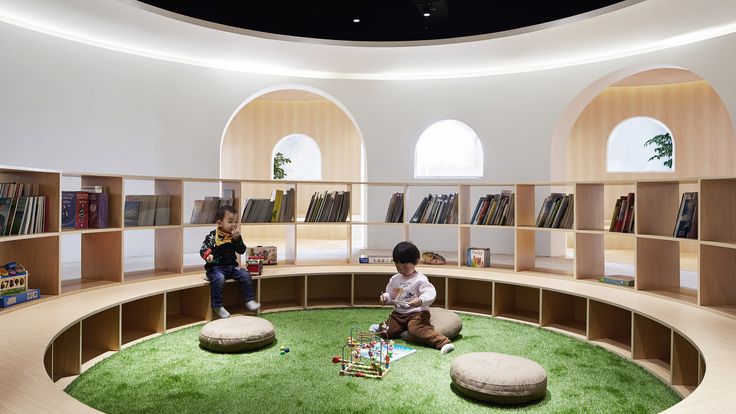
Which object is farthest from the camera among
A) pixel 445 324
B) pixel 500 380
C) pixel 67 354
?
pixel 445 324

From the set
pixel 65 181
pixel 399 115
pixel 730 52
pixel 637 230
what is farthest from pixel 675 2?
pixel 65 181

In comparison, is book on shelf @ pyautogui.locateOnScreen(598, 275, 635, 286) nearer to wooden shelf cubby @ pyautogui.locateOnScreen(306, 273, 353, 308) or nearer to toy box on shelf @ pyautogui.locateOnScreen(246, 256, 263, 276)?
wooden shelf cubby @ pyautogui.locateOnScreen(306, 273, 353, 308)

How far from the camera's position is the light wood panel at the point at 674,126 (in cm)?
910

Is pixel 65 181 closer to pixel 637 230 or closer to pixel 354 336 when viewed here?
pixel 354 336

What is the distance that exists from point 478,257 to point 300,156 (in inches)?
277

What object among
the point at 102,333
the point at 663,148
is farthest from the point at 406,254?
the point at 663,148

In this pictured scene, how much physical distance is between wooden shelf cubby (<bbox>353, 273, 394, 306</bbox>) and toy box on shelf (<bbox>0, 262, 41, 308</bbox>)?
10.8 ft

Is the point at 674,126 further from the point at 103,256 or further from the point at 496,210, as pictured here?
the point at 103,256

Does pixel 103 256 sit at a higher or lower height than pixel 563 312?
higher

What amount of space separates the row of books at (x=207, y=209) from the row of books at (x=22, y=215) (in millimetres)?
1680

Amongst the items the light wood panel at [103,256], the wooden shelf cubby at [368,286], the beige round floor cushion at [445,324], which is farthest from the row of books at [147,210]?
the beige round floor cushion at [445,324]

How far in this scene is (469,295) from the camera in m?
5.98

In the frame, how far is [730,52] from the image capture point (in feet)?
19.6

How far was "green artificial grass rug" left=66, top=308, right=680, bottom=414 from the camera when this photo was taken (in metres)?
3.06
